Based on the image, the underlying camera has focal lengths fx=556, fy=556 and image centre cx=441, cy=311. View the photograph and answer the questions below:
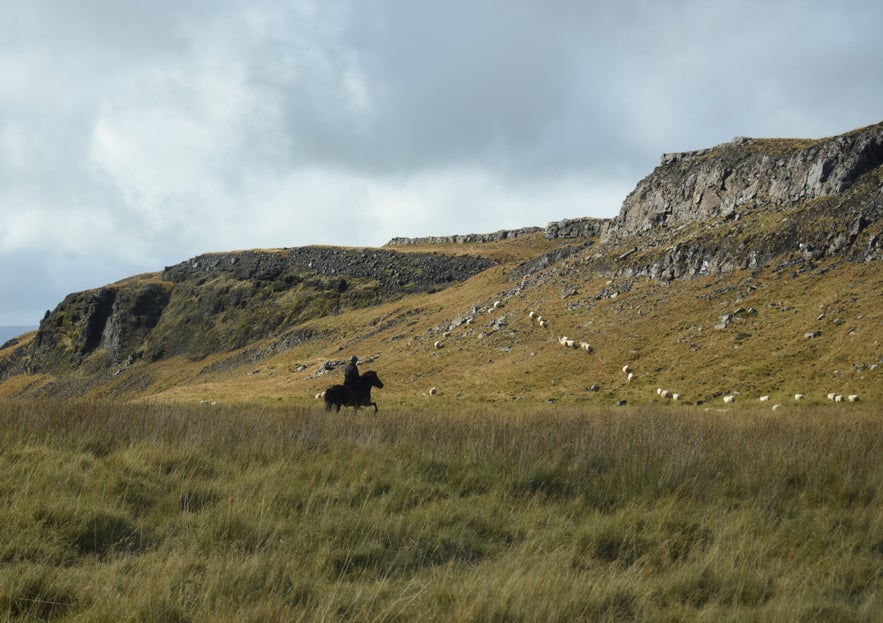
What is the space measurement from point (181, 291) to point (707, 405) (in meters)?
104

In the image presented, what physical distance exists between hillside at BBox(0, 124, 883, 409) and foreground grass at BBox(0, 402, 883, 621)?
21.9 metres

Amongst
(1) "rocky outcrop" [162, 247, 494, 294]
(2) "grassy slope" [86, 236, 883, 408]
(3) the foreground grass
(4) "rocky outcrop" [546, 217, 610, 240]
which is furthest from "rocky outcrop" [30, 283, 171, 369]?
(3) the foreground grass

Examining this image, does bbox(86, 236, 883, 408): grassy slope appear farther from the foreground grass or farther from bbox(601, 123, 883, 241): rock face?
the foreground grass

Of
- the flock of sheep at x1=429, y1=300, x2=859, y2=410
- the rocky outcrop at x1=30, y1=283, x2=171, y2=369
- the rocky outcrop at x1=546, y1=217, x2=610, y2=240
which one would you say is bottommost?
the flock of sheep at x1=429, y1=300, x2=859, y2=410

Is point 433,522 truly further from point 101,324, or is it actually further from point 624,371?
point 101,324

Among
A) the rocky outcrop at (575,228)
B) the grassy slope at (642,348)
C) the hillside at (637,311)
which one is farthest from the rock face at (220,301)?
the grassy slope at (642,348)

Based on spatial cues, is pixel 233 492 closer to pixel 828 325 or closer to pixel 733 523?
pixel 733 523


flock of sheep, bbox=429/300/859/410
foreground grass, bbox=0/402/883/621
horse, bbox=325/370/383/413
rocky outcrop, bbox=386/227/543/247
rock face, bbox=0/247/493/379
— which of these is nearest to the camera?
foreground grass, bbox=0/402/883/621

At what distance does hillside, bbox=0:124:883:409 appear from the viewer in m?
32.4

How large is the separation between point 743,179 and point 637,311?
24036mm

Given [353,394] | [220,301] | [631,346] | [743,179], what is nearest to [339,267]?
[220,301]

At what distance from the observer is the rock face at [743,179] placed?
1767 inches

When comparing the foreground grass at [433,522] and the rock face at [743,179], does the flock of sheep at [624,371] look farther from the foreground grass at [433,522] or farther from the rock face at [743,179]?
the rock face at [743,179]

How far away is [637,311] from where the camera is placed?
43.0 meters
